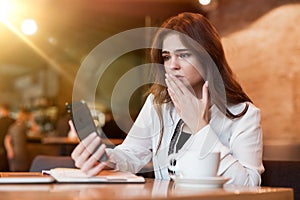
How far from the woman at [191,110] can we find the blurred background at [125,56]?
2.06 m

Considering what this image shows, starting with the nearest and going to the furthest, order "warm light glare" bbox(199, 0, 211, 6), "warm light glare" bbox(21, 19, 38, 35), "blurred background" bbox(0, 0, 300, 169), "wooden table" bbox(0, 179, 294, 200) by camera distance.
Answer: "wooden table" bbox(0, 179, 294, 200)
"blurred background" bbox(0, 0, 300, 169)
"warm light glare" bbox(199, 0, 211, 6)
"warm light glare" bbox(21, 19, 38, 35)

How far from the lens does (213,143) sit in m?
1.31

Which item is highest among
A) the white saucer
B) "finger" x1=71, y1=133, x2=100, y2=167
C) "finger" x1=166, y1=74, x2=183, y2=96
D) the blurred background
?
the blurred background

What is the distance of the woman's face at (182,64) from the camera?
5.07ft

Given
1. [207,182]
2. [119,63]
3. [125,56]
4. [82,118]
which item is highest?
[125,56]

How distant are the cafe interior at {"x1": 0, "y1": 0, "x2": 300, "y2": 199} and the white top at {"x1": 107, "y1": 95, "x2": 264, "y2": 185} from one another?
0.33ft

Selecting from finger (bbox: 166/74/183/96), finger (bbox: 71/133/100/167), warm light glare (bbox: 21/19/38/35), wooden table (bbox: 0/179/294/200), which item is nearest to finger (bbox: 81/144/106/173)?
finger (bbox: 71/133/100/167)

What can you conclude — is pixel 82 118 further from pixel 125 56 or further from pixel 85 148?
pixel 125 56

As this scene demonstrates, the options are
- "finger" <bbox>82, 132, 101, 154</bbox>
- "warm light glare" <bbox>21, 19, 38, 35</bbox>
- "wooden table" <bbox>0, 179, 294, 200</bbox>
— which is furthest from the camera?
"warm light glare" <bbox>21, 19, 38, 35</bbox>

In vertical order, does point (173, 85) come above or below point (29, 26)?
below

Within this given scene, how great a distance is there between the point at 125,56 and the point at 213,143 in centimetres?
662

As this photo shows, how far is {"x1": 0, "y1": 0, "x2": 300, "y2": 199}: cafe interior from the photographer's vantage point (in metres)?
3.06

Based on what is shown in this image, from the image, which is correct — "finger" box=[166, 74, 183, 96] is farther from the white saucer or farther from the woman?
the white saucer

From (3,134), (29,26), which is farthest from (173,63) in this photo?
(29,26)
